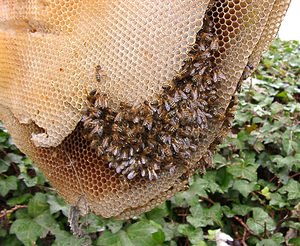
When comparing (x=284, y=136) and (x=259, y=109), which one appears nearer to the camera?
(x=284, y=136)

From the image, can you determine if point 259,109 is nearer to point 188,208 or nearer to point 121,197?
point 188,208

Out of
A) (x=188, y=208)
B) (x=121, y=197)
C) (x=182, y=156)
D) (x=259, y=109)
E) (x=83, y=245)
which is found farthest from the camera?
(x=259, y=109)

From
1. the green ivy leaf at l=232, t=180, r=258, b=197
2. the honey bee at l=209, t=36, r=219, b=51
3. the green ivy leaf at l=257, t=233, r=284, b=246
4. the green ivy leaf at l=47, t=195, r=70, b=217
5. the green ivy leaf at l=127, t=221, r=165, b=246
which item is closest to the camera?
the honey bee at l=209, t=36, r=219, b=51

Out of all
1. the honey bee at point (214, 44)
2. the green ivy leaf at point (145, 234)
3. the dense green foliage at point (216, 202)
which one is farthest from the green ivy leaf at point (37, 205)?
the honey bee at point (214, 44)

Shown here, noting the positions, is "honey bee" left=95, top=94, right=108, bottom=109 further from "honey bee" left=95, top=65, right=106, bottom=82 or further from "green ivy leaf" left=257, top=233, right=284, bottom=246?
"green ivy leaf" left=257, top=233, right=284, bottom=246

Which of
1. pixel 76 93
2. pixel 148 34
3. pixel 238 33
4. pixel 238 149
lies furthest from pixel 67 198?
pixel 238 149

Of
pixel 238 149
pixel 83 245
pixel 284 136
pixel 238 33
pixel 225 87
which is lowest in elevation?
pixel 83 245

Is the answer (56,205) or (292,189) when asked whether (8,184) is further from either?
(292,189)

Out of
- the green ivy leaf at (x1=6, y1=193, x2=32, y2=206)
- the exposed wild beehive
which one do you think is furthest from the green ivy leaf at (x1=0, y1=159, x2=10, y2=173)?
the exposed wild beehive
